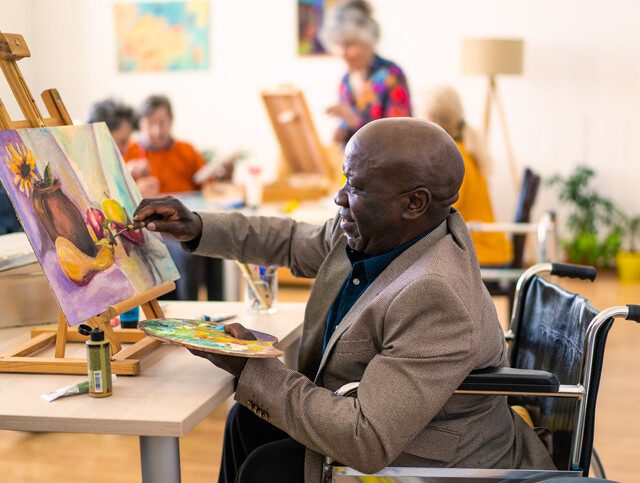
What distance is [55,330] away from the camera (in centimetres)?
176

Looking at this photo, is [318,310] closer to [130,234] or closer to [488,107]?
[130,234]

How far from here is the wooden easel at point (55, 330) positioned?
5.13 ft

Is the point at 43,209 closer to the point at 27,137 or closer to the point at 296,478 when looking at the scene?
the point at 27,137

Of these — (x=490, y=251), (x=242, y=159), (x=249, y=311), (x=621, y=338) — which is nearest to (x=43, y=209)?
(x=249, y=311)

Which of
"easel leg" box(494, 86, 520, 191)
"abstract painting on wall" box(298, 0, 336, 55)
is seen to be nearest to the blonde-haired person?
"easel leg" box(494, 86, 520, 191)

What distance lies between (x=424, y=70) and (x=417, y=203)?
5035 mm

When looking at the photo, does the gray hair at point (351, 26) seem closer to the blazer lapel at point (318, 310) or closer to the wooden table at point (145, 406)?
the blazer lapel at point (318, 310)

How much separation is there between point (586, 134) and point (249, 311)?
4669 millimetres

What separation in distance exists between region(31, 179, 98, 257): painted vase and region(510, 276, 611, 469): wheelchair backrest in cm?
92

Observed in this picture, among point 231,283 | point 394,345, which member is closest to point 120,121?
point 231,283

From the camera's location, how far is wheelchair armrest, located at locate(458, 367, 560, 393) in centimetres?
143

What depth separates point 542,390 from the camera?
1.46 metres

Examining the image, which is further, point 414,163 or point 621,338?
point 621,338

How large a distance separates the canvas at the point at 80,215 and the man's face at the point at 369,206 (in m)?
0.47
